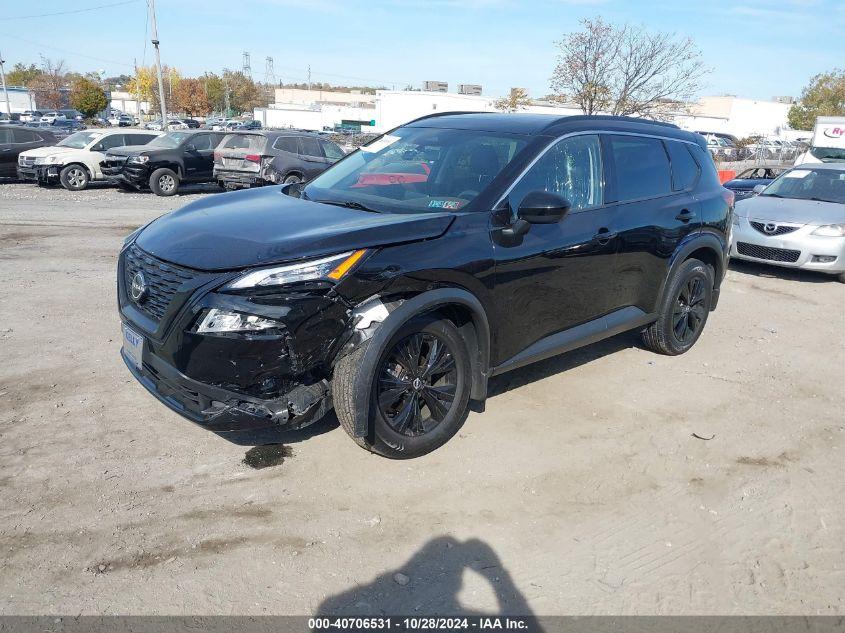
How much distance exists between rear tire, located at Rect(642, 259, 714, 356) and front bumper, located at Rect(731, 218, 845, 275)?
131 inches

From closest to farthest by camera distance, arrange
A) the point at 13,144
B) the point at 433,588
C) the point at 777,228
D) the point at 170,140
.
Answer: the point at 433,588 → the point at 777,228 → the point at 170,140 → the point at 13,144

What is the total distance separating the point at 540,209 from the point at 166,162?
1467 centimetres

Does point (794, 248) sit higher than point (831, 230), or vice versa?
point (831, 230)

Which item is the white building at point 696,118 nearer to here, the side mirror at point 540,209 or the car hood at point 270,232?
the car hood at point 270,232

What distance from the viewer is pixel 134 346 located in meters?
3.65

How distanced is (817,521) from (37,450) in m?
4.28

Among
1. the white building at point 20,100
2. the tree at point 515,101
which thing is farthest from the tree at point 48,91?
the tree at point 515,101

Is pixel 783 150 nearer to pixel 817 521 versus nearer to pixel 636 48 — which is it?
pixel 636 48

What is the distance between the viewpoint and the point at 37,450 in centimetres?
381

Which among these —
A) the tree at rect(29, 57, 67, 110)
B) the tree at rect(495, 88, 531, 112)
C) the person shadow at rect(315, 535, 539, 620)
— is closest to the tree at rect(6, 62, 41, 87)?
the tree at rect(29, 57, 67, 110)

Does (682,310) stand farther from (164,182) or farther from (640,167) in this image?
(164,182)

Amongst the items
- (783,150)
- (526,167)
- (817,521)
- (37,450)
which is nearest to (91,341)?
(37,450)

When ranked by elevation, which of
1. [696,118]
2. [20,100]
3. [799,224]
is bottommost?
[799,224]

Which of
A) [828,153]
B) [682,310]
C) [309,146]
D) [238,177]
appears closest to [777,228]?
[682,310]
